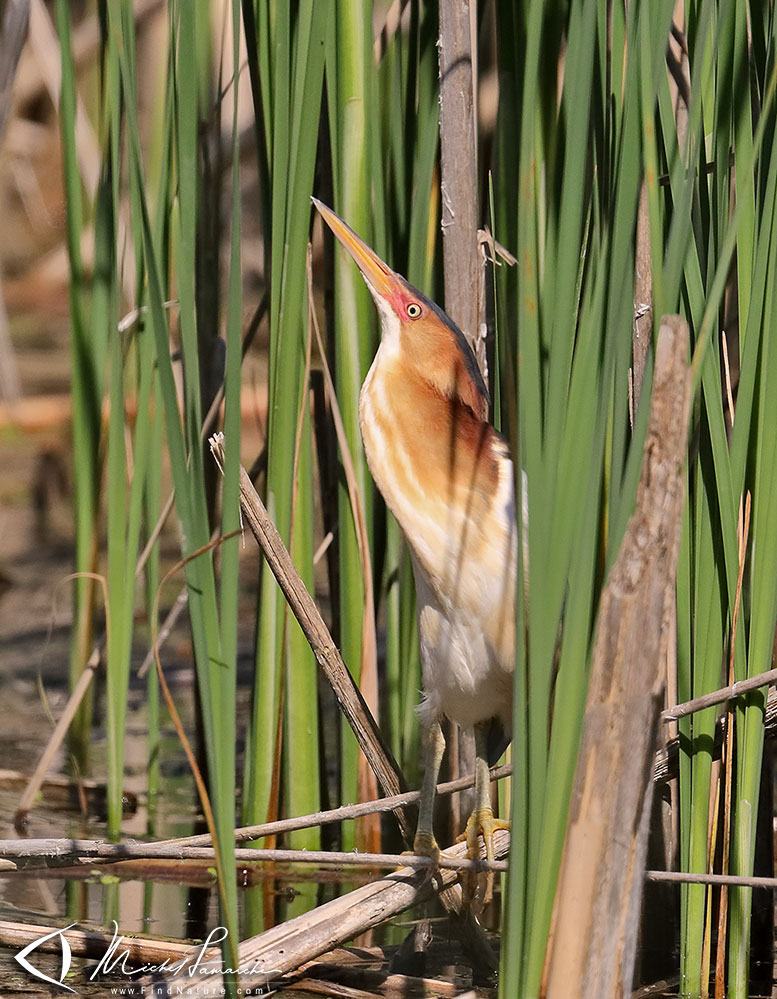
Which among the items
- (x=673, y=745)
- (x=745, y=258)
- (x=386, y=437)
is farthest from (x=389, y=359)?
(x=673, y=745)

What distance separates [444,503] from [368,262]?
1.13 feet

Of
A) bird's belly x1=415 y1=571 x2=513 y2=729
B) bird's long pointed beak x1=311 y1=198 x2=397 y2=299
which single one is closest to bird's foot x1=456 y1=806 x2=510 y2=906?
bird's belly x1=415 y1=571 x2=513 y2=729

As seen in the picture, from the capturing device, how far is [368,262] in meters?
1.80

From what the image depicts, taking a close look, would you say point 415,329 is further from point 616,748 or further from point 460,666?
point 616,748

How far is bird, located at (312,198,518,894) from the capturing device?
67.1 inches

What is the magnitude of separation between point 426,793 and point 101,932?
531 millimetres

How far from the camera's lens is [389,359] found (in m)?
1.82

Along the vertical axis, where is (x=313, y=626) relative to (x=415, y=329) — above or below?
below

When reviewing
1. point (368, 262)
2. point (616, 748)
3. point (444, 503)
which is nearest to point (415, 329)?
point (368, 262)

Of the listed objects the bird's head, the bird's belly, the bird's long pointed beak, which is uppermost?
the bird's long pointed beak

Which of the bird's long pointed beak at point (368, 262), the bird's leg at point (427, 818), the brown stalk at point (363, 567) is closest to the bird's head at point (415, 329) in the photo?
the bird's long pointed beak at point (368, 262)

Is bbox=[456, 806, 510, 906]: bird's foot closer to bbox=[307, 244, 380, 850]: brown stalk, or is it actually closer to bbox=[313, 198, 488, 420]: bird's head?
bbox=[307, 244, 380, 850]: brown stalk

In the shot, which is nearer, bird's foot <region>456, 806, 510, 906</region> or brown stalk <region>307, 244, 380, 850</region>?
bird's foot <region>456, 806, 510, 906</region>

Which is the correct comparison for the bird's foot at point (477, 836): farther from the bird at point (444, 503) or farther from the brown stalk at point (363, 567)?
the brown stalk at point (363, 567)
